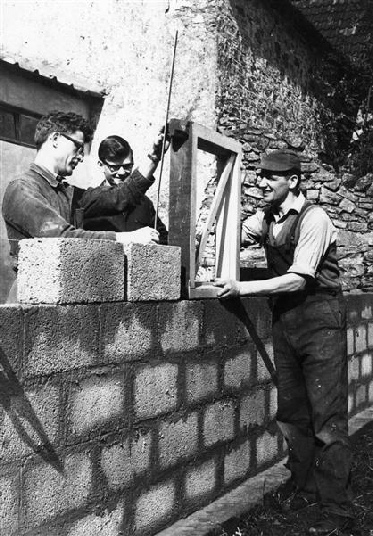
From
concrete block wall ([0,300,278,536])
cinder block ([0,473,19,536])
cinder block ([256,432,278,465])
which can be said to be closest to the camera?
cinder block ([0,473,19,536])

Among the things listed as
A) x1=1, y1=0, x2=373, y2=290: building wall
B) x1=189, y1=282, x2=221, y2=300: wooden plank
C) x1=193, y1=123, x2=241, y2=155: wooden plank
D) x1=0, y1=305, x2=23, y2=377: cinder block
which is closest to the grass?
x1=189, y1=282, x2=221, y2=300: wooden plank

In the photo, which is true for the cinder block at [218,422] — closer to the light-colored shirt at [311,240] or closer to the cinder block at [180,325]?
the cinder block at [180,325]

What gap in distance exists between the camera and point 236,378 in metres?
4.87

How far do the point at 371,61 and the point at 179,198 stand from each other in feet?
32.7

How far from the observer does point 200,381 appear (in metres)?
4.42

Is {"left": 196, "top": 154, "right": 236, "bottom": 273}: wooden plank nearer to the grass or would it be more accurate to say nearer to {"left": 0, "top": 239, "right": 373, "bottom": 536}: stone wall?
{"left": 0, "top": 239, "right": 373, "bottom": 536}: stone wall

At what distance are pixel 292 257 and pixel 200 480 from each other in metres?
1.44

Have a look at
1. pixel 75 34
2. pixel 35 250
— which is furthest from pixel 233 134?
pixel 35 250

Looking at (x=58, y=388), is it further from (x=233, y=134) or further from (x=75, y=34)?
(x=75, y=34)

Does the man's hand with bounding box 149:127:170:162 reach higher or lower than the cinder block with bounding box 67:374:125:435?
higher

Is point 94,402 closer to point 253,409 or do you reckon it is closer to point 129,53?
point 253,409

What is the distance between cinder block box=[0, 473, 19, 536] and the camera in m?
2.90

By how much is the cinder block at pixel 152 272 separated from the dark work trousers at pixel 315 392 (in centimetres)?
100

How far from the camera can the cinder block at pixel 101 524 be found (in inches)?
132
